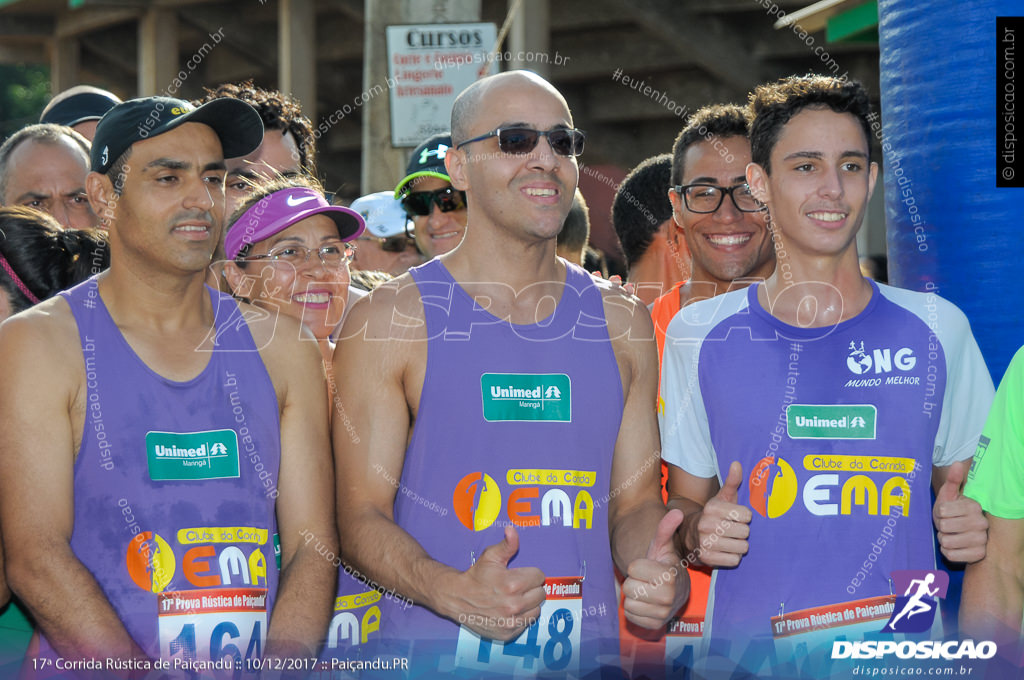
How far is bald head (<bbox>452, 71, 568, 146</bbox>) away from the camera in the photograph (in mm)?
3359

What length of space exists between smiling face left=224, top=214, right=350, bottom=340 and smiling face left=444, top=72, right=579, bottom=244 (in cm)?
69

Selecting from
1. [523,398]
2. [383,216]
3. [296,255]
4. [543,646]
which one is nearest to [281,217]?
[296,255]

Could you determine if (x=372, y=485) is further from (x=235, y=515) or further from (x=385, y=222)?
(x=385, y=222)

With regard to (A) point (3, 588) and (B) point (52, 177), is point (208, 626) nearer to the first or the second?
(A) point (3, 588)

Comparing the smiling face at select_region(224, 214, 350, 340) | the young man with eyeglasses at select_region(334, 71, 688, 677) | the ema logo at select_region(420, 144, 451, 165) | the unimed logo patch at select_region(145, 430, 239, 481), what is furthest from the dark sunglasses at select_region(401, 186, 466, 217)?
the unimed logo patch at select_region(145, 430, 239, 481)

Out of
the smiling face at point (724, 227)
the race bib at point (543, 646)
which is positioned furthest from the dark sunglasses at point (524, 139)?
the race bib at point (543, 646)

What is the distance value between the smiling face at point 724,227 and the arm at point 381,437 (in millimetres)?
1266

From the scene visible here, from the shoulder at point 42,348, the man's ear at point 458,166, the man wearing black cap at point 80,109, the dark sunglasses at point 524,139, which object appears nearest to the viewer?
the shoulder at point 42,348

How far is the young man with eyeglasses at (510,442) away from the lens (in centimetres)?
303

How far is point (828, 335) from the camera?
3139 mm

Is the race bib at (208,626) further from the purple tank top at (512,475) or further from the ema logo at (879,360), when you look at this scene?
the ema logo at (879,360)

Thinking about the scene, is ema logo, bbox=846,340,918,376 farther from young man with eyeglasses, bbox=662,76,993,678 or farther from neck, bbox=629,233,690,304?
neck, bbox=629,233,690,304

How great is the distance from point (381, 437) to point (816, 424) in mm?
1137

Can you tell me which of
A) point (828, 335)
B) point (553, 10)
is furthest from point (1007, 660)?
point (553, 10)
